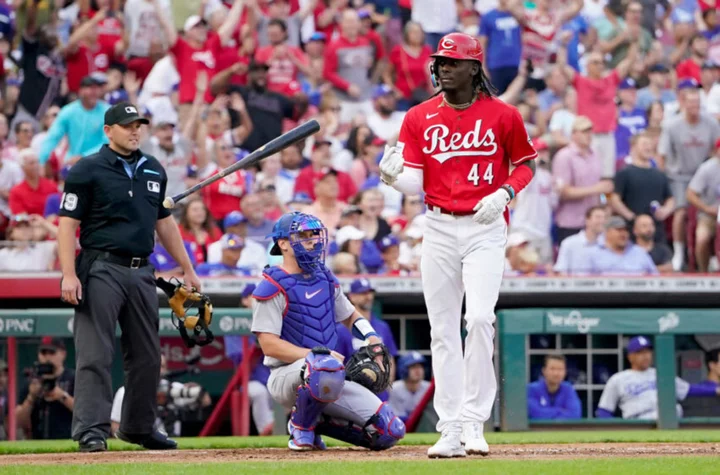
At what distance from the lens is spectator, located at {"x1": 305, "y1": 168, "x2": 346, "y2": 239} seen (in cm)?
1252

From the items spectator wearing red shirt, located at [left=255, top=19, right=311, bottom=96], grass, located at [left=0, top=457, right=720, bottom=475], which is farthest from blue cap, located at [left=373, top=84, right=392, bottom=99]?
grass, located at [left=0, top=457, right=720, bottom=475]

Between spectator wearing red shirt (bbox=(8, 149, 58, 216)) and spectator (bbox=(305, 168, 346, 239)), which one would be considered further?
A: spectator (bbox=(305, 168, 346, 239))

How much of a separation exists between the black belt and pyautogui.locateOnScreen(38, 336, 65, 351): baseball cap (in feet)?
10.9

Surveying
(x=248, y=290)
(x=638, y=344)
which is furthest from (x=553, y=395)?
(x=248, y=290)

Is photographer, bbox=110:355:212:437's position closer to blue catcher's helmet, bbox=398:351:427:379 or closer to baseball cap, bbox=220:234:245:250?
baseball cap, bbox=220:234:245:250

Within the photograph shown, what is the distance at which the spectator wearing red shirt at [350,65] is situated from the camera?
49.9 feet

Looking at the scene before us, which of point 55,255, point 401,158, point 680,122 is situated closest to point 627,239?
point 680,122

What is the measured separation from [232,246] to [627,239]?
11.4ft

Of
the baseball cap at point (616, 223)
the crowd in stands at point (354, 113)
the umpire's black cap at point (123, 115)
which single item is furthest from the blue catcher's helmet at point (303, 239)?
the baseball cap at point (616, 223)

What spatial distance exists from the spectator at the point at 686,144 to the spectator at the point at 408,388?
438cm

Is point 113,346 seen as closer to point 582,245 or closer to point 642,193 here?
point 582,245

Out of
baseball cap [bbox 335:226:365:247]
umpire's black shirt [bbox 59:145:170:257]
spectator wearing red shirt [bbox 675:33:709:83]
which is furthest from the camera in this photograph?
spectator wearing red shirt [bbox 675:33:709:83]

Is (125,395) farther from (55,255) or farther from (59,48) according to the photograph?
(59,48)

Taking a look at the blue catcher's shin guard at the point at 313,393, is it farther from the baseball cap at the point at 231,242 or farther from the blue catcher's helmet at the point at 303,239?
the baseball cap at the point at 231,242
